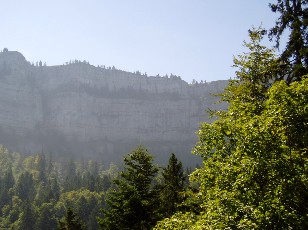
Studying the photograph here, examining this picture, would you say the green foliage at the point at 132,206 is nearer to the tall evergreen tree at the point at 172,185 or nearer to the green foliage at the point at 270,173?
the green foliage at the point at 270,173

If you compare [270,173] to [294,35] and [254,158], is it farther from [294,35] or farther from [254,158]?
[294,35]

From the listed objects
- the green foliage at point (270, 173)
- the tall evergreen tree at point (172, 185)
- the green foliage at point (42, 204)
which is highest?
the green foliage at point (270, 173)

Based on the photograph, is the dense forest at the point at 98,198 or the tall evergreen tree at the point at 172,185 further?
the tall evergreen tree at the point at 172,185

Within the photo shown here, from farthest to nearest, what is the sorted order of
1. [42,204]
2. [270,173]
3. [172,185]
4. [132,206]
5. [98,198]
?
[98,198]
[42,204]
[172,185]
[132,206]
[270,173]

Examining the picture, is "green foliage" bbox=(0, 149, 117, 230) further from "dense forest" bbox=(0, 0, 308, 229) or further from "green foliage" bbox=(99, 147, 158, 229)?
"dense forest" bbox=(0, 0, 308, 229)

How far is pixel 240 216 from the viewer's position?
1298 centimetres

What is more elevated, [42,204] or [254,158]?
[254,158]

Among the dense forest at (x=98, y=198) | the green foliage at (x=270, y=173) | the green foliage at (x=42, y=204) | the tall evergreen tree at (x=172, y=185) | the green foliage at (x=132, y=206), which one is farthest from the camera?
the green foliage at (x=42, y=204)

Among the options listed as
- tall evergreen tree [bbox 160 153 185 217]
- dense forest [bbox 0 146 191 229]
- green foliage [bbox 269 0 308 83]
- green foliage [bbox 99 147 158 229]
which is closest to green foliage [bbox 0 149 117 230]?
dense forest [bbox 0 146 191 229]

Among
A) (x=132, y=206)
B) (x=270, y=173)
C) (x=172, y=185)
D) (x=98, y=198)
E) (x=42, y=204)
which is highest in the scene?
(x=270, y=173)

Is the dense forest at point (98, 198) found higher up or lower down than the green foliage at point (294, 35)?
lower down

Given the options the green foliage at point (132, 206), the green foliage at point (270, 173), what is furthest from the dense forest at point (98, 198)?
the green foliage at point (270, 173)

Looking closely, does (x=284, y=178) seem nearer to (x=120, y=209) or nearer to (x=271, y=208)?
(x=271, y=208)

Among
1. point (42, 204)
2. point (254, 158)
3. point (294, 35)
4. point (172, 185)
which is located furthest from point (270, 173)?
point (42, 204)
